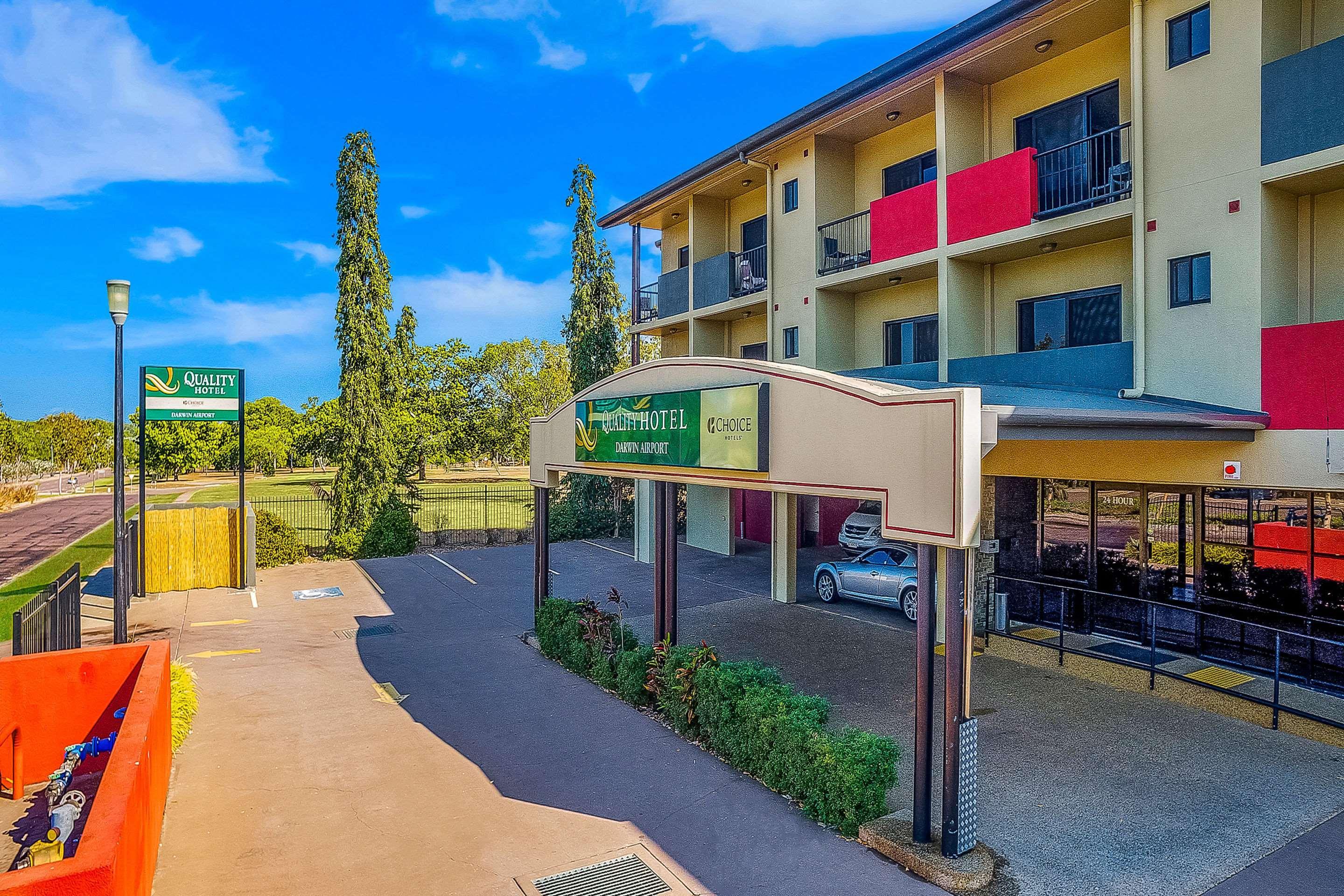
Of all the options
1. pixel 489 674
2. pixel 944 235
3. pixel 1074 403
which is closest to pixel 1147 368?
pixel 1074 403

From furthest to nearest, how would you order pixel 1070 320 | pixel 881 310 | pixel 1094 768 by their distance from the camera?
pixel 881 310
pixel 1070 320
pixel 1094 768

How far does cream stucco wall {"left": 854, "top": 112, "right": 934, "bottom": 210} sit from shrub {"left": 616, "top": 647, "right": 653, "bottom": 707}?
10039mm

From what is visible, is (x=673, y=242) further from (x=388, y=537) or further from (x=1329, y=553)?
(x=1329, y=553)

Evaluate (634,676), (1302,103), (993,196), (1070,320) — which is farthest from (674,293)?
(1302,103)

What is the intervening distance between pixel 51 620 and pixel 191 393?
10243mm

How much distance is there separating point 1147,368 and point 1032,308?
2.96m

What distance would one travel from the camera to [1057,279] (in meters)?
12.7

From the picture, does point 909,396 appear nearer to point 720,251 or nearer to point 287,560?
point 720,251

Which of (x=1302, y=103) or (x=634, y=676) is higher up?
(x=1302, y=103)

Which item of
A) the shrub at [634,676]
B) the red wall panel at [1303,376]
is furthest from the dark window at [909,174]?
the shrub at [634,676]

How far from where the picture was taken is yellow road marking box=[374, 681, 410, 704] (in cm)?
1073

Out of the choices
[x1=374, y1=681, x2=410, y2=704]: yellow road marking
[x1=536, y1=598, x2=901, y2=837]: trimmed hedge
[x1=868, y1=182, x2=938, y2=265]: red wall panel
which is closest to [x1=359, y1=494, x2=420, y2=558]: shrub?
[x1=374, y1=681, x2=410, y2=704]: yellow road marking

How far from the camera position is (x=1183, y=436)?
29.8 feet

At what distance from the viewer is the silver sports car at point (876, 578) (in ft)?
48.4
